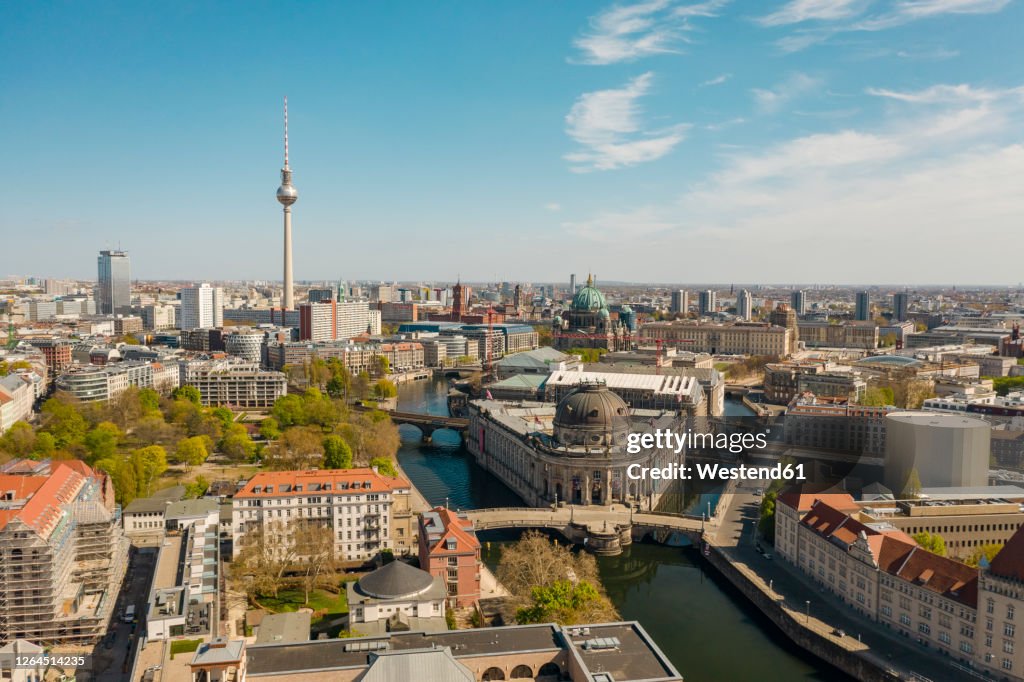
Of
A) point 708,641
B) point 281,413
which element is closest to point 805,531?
point 708,641

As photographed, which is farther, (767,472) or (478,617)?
(767,472)

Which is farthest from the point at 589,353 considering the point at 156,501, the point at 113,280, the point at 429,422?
the point at 113,280

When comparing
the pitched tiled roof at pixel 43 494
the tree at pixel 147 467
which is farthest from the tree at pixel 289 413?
the pitched tiled roof at pixel 43 494

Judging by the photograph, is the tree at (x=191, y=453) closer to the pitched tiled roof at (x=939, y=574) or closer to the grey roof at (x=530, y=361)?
A: the grey roof at (x=530, y=361)

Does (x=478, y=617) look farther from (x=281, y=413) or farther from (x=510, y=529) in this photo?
(x=281, y=413)

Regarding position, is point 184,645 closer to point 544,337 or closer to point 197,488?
point 197,488
